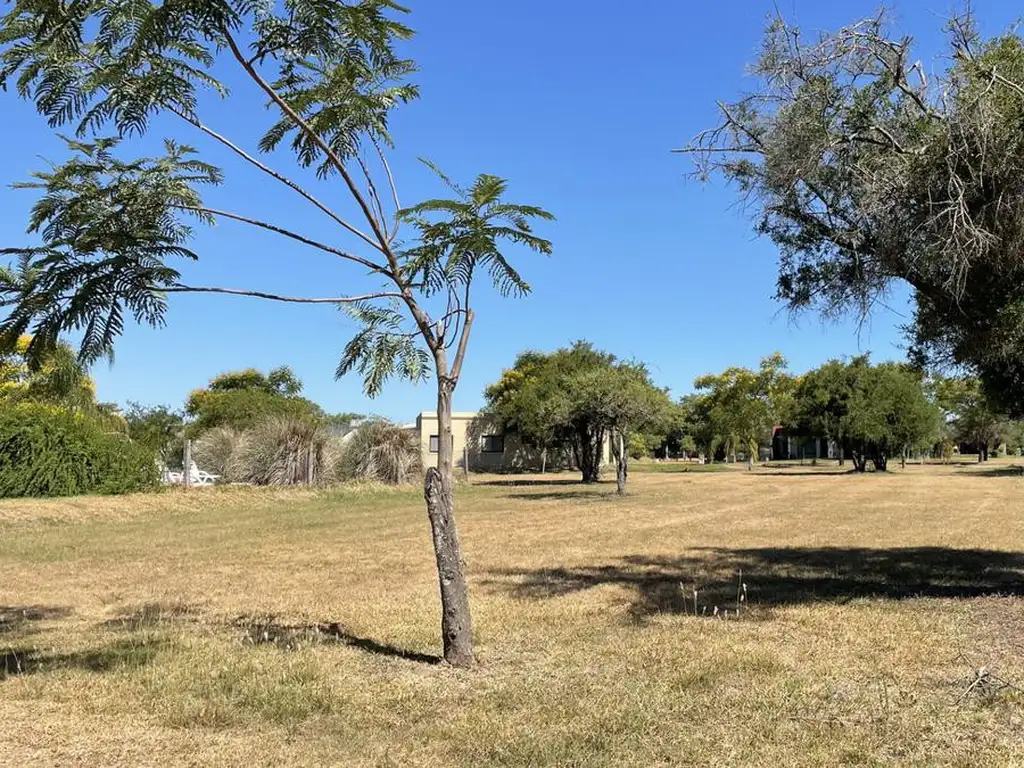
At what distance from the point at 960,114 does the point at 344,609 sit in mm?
7249

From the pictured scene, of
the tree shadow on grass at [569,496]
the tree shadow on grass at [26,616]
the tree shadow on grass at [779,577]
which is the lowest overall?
the tree shadow on grass at [569,496]

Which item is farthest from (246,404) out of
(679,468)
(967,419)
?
(967,419)

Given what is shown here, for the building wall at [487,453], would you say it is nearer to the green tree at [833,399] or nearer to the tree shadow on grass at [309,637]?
the green tree at [833,399]

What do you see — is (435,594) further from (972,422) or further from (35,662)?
(972,422)

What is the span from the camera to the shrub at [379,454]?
1296 inches

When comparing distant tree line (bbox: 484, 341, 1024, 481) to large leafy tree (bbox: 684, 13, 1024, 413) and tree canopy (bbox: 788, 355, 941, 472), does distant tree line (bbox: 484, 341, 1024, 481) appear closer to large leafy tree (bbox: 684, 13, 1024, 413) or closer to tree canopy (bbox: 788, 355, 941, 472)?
tree canopy (bbox: 788, 355, 941, 472)

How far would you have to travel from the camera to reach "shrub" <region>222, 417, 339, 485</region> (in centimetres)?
3023

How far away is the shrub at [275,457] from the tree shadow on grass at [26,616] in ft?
70.3

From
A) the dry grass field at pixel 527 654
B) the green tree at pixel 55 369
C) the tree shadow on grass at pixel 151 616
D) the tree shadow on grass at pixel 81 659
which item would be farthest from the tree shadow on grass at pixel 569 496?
the green tree at pixel 55 369

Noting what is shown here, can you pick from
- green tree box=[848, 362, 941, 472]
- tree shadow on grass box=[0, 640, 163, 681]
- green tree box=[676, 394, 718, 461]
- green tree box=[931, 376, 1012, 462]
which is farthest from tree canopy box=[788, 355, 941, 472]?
tree shadow on grass box=[0, 640, 163, 681]

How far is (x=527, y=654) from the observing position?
6.37m

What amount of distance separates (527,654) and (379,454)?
2742cm

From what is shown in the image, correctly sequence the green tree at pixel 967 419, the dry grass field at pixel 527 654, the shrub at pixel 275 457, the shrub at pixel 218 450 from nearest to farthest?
the dry grass field at pixel 527 654, the shrub at pixel 275 457, the shrub at pixel 218 450, the green tree at pixel 967 419

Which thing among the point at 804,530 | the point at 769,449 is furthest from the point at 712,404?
the point at 804,530
